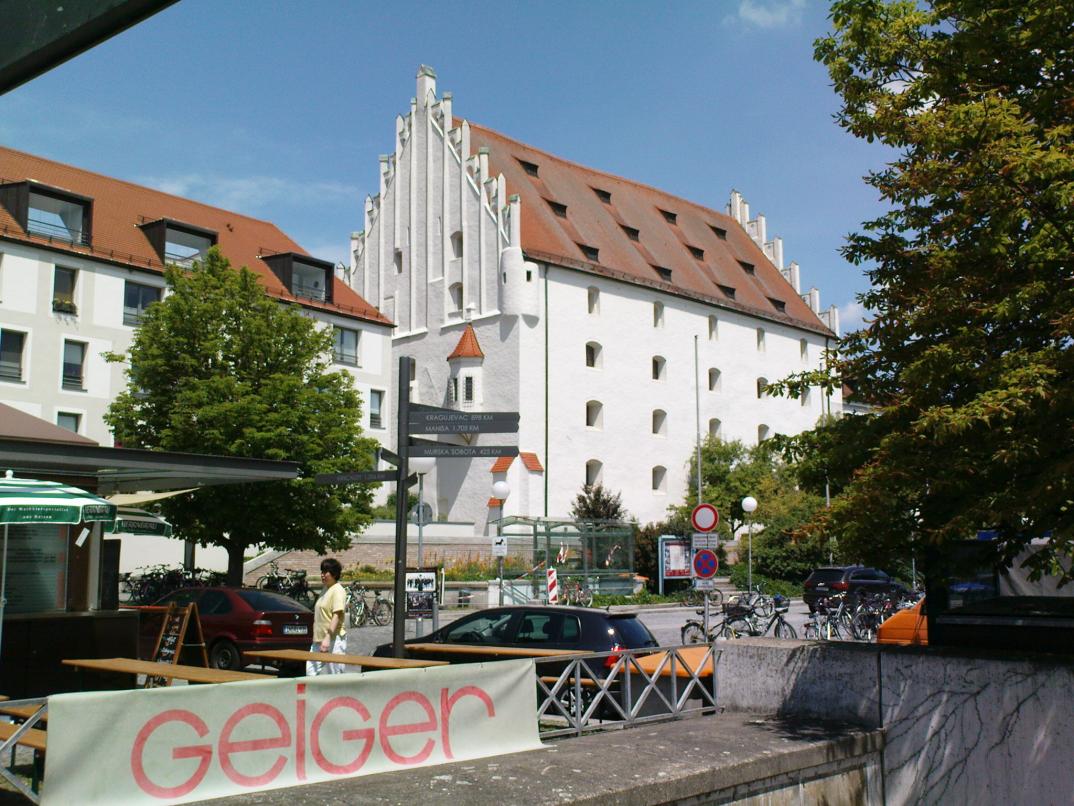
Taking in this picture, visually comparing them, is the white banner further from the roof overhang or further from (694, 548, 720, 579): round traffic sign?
(694, 548, 720, 579): round traffic sign

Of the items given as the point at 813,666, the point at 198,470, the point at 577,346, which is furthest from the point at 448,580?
the point at 813,666

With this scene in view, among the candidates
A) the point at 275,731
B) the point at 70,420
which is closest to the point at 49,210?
the point at 70,420

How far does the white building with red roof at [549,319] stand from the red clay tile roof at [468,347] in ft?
0.25

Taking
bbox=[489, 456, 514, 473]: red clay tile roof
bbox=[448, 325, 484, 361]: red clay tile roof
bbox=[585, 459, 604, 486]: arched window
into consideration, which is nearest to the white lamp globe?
bbox=[489, 456, 514, 473]: red clay tile roof

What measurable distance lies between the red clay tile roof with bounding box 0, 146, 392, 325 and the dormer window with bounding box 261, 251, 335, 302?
0.42 meters

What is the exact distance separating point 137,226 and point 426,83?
57.0 feet

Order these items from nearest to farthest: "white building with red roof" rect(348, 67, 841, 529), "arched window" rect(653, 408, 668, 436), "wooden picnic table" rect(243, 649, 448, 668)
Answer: "wooden picnic table" rect(243, 649, 448, 668)
"white building with red roof" rect(348, 67, 841, 529)
"arched window" rect(653, 408, 668, 436)

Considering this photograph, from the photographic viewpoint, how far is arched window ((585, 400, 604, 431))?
2168 inches

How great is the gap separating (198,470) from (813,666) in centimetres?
738

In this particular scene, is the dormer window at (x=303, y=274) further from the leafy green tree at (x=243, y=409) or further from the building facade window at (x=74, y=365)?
the leafy green tree at (x=243, y=409)

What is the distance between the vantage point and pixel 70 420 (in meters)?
40.4

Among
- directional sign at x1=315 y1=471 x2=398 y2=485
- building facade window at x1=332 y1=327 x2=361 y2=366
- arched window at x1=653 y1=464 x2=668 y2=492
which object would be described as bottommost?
directional sign at x1=315 y1=471 x2=398 y2=485


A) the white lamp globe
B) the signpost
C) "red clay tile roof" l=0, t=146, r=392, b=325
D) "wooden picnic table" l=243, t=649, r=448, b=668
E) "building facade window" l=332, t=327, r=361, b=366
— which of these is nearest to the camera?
"wooden picnic table" l=243, t=649, r=448, b=668

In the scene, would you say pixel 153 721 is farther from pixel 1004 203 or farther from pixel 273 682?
pixel 1004 203
